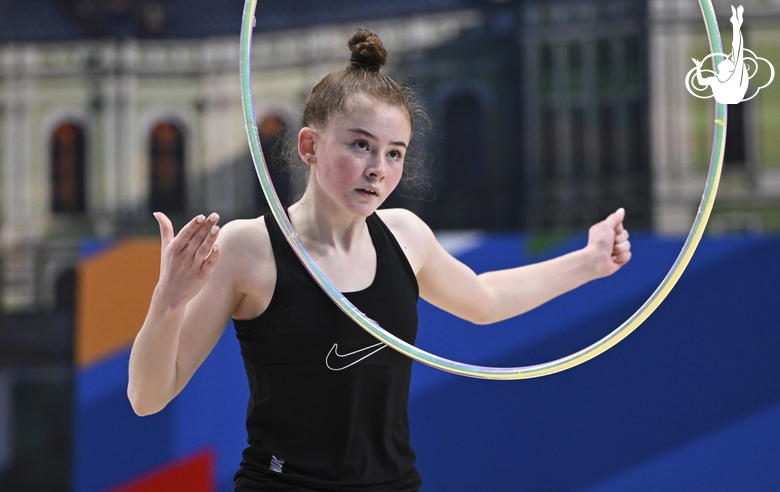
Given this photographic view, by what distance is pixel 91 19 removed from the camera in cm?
634

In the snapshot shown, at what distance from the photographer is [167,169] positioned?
20.9 feet

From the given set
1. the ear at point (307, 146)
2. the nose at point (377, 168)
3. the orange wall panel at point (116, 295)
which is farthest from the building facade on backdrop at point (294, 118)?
the nose at point (377, 168)

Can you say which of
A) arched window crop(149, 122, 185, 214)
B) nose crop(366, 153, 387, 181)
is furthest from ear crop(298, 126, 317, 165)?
arched window crop(149, 122, 185, 214)

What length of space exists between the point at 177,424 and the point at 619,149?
345 centimetres

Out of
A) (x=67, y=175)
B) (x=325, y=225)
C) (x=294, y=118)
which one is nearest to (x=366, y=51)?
(x=325, y=225)

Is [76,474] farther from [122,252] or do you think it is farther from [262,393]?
[262,393]

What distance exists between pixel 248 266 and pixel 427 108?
14.6 feet

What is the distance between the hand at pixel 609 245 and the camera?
209cm

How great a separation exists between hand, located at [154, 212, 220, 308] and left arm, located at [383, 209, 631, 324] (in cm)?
48

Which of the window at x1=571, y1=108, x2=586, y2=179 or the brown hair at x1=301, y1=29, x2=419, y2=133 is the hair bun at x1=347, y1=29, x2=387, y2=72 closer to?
the brown hair at x1=301, y1=29, x2=419, y2=133

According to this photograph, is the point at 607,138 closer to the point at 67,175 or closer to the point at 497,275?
the point at 67,175

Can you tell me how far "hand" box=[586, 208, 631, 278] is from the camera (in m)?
2.09

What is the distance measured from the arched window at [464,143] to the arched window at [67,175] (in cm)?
269

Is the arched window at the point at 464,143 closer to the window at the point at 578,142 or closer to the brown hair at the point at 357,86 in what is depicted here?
the window at the point at 578,142
